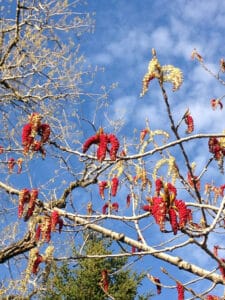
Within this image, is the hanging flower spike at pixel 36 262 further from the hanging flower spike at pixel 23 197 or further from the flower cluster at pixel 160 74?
the flower cluster at pixel 160 74

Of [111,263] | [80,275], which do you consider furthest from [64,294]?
[111,263]

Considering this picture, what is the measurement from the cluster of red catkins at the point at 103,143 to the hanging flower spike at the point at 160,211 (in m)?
0.47

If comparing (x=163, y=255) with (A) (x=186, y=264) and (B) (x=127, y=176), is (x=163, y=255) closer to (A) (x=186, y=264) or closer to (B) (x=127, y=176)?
(A) (x=186, y=264)

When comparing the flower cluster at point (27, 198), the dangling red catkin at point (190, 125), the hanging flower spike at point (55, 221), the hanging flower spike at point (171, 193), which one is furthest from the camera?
the flower cluster at point (27, 198)

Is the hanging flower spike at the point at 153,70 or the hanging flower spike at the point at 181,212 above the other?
the hanging flower spike at the point at 153,70

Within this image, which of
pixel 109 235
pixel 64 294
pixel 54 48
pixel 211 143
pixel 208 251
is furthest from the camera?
pixel 64 294

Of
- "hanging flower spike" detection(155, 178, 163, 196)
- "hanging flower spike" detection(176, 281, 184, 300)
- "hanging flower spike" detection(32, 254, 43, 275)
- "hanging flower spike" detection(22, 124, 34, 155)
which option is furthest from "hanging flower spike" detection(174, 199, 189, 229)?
"hanging flower spike" detection(32, 254, 43, 275)

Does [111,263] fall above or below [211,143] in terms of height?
above

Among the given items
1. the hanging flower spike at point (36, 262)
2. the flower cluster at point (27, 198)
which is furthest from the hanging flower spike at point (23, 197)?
the hanging flower spike at point (36, 262)

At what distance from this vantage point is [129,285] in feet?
52.2

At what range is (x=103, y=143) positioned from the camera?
124 inches

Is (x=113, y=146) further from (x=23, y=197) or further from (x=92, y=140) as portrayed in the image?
(x=23, y=197)

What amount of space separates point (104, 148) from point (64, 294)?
13.4 meters

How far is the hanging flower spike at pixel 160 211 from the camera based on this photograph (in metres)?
2.72
